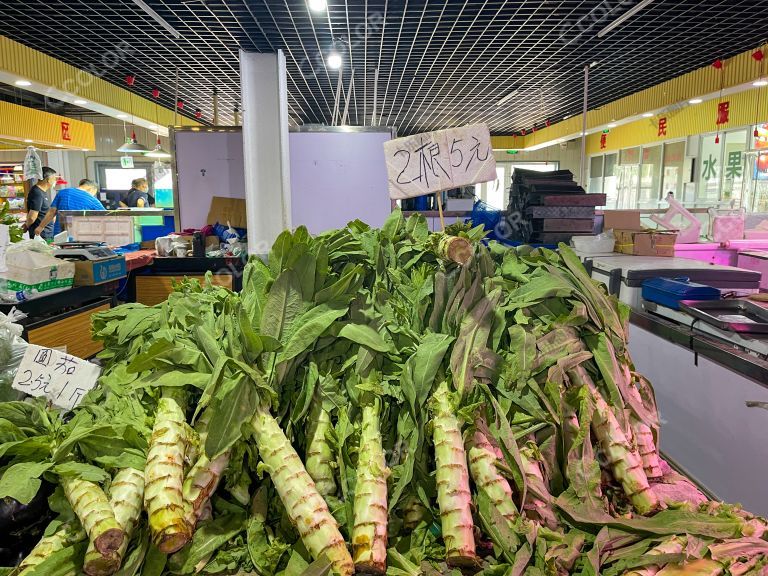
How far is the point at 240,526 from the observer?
1091mm

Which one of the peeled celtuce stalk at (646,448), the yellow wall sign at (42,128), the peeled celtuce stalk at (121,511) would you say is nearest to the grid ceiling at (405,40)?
the yellow wall sign at (42,128)

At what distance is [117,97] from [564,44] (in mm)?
6866

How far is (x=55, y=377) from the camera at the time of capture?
1.40 metres

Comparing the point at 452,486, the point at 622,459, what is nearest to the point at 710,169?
the point at 622,459

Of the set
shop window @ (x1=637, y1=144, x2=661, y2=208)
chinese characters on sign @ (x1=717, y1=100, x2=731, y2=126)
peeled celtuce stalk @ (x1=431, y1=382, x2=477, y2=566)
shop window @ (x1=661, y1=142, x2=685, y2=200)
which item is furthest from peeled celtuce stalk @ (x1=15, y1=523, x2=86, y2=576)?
shop window @ (x1=637, y1=144, x2=661, y2=208)

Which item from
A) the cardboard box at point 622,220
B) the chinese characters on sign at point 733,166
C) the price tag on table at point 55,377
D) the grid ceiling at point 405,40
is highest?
the grid ceiling at point 405,40

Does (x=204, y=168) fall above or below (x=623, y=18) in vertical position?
below

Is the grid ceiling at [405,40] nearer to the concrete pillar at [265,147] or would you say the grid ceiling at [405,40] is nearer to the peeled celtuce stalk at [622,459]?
the concrete pillar at [265,147]

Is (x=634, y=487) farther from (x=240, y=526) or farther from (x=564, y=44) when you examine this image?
(x=564, y=44)

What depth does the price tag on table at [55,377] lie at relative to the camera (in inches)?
54.7

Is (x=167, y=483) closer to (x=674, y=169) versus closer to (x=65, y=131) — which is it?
(x=674, y=169)

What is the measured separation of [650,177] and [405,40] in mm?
8106

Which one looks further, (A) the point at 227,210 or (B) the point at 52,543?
(A) the point at 227,210

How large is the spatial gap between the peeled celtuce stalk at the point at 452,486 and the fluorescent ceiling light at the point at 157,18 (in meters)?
4.83
